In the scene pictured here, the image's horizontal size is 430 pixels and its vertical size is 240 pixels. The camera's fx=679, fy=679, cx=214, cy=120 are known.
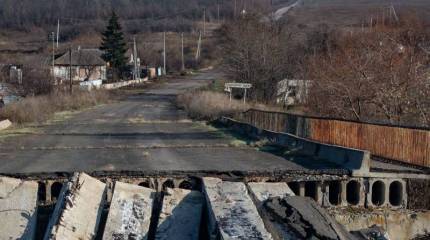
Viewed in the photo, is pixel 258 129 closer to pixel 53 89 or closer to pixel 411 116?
pixel 411 116

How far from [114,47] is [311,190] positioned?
3108 inches

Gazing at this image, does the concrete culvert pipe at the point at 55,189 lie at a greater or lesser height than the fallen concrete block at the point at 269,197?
lesser

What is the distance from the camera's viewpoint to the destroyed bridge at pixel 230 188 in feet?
28.5

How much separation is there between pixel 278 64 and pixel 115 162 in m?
30.1

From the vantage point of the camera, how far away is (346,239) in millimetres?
8555

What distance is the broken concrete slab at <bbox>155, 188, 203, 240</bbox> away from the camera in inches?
341

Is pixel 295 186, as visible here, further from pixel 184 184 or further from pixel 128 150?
pixel 128 150

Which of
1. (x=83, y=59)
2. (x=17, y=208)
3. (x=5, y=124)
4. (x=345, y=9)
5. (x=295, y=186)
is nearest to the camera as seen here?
(x=17, y=208)

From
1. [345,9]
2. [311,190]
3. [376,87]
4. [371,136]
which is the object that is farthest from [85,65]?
[311,190]

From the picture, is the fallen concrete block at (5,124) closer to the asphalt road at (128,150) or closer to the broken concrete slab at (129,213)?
the asphalt road at (128,150)

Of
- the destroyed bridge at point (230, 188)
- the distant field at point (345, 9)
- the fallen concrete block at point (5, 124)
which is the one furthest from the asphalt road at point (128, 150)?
the distant field at point (345, 9)

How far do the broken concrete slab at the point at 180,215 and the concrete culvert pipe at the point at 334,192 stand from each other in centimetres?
289

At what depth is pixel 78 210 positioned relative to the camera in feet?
28.8

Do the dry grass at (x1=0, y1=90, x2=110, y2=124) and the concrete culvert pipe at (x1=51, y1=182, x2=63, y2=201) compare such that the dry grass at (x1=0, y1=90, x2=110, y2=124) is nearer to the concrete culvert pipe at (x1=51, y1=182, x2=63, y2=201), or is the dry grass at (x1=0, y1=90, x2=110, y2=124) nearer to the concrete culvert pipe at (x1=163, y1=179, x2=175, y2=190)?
the concrete culvert pipe at (x1=51, y1=182, x2=63, y2=201)
